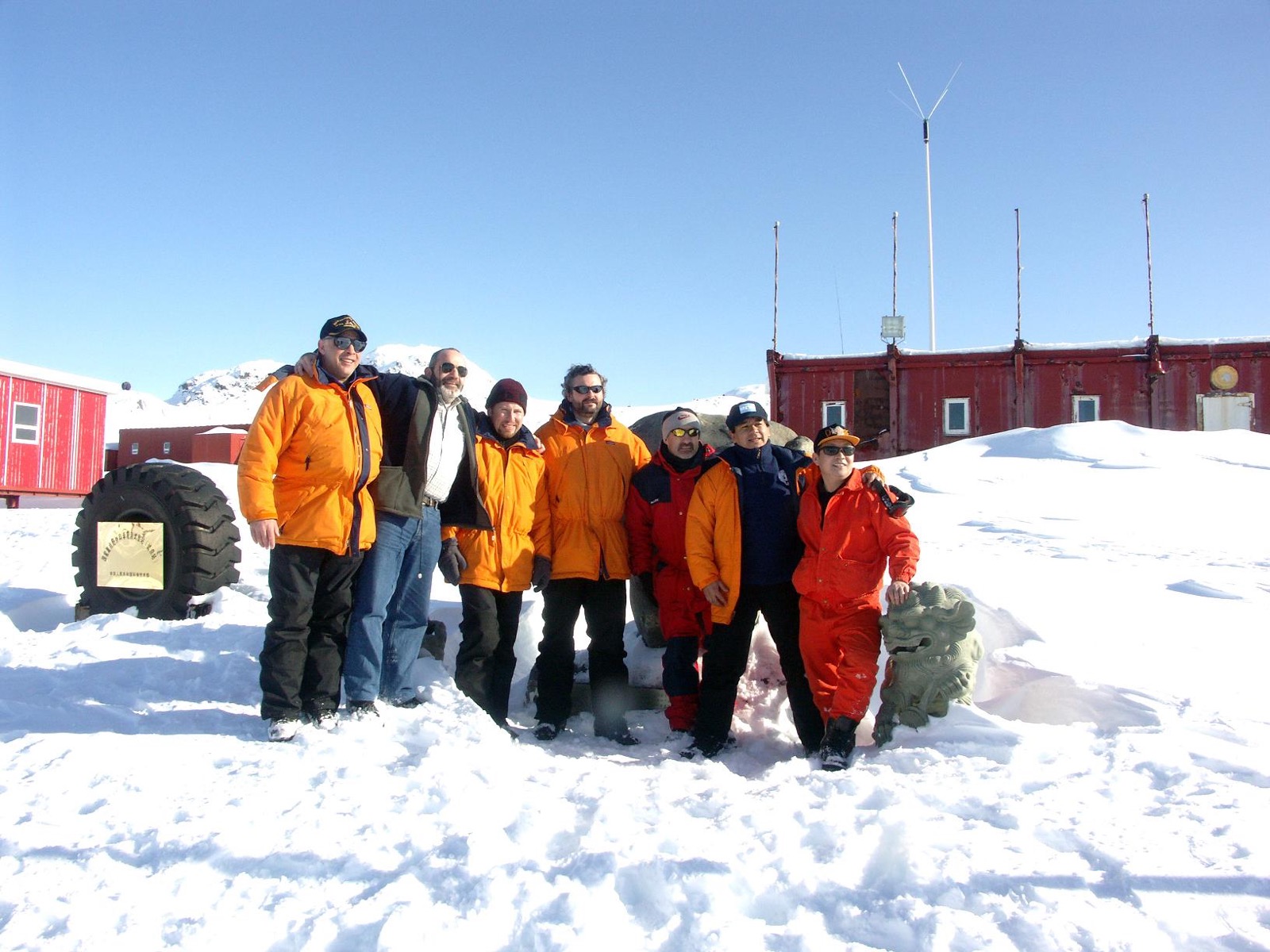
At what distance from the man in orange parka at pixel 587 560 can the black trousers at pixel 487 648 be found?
19 cm

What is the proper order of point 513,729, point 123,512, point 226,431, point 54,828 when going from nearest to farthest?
point 54,828 → point 513,729 → point 123,512 → point 226,431

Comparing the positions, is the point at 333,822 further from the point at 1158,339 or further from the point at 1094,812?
the point at 1158,339

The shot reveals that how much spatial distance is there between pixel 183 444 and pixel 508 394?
85.9ft

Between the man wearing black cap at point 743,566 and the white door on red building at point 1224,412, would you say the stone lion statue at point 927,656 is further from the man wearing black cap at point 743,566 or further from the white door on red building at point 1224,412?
the white door on red building at point 1224,412

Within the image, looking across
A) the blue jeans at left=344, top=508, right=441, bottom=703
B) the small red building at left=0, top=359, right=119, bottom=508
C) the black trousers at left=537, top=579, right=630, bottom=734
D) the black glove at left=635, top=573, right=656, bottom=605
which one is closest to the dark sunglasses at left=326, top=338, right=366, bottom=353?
the blue jeans at left=344, top=508, right=441, bottom=703

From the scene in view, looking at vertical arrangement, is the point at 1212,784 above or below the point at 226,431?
below

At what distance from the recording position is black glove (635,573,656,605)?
4582 millimetres

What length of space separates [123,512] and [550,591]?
117 inches

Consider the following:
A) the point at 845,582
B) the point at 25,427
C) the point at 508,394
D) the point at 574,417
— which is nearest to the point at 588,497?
the point at 574,417

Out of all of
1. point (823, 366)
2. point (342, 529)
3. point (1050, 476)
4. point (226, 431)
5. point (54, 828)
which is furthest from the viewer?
point (226, 431)

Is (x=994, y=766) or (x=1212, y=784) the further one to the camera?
(x=994, y=766)

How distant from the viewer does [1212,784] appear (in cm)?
255

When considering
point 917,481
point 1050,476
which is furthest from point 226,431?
point 1050,476

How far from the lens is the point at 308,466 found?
10.6ft
